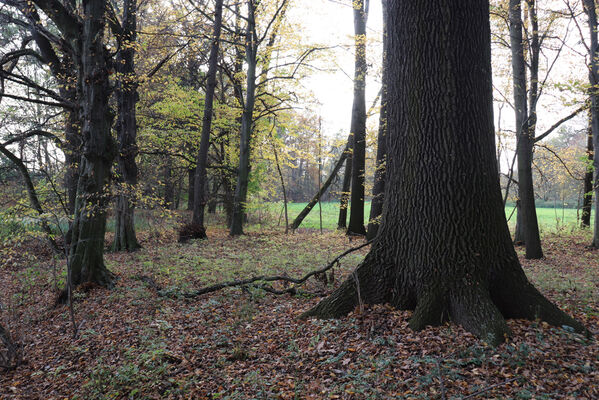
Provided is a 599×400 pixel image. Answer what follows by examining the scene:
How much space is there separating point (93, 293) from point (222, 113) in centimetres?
1217

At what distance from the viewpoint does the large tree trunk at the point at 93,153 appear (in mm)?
7395

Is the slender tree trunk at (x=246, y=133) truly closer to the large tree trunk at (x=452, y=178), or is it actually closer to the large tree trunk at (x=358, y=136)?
the large tree trunk at (x=358, y=136)

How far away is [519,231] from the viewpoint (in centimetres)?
1284

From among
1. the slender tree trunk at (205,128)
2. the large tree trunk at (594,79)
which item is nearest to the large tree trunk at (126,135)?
the slender tree trunk at (205,128)

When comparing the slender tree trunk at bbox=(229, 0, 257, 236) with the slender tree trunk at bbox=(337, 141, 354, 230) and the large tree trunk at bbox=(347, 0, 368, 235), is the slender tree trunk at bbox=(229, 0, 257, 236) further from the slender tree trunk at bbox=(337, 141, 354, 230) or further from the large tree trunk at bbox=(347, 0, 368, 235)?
the slender tree trunk at bbox=(337, 141, 354, 230)

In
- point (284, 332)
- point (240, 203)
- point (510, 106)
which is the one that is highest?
point (510, 106)

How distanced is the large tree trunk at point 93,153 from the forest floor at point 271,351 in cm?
77

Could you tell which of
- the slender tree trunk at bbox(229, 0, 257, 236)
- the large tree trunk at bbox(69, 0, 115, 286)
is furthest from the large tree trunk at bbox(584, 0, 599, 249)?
the large tree trunk at bbox(69, 0, 115, 286)

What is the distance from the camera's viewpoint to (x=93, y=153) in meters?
7.62

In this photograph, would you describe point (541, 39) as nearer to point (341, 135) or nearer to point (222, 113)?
point (222, 113)

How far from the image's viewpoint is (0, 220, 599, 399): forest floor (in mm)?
3129

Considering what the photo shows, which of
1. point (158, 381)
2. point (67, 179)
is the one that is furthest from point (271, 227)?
point (158, 381)

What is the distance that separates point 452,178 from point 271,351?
9.94ft

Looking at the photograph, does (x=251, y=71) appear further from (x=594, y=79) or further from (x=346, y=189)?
(x=594, y=79)
